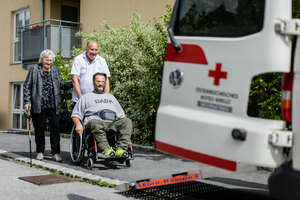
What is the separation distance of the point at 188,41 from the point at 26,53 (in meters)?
16.4

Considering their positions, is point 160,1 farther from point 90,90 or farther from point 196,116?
point 196,116

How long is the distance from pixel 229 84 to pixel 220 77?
89 mm

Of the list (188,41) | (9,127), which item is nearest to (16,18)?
(9,127)

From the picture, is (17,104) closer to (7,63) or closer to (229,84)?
(7,63)

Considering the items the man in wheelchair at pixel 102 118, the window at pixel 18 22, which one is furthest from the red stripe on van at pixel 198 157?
the window at pixel 18 22

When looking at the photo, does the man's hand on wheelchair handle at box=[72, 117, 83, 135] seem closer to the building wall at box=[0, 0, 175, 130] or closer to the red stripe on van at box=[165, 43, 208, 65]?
the red stripe on van at box=[165, 43, 208, 65]

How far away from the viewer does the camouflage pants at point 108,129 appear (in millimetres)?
6574

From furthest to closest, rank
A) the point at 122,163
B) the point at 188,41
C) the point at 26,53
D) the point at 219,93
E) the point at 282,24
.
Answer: the point at 26,53 → the point at 122,163 → the point at 188,41 → the point at 219,93 → the point at 282,24

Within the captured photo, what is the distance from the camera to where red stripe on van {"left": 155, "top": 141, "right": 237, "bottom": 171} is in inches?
122

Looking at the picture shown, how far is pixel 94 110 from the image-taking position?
6.89 meters

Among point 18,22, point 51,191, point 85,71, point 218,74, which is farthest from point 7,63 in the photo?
point 218,74

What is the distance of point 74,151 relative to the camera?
723cm

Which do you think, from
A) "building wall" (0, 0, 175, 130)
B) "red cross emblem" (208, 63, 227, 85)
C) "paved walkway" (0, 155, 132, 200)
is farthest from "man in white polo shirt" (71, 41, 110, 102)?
"building wall" (0, 0, 175, 130)

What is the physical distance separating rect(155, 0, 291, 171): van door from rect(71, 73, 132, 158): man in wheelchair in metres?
2.99
